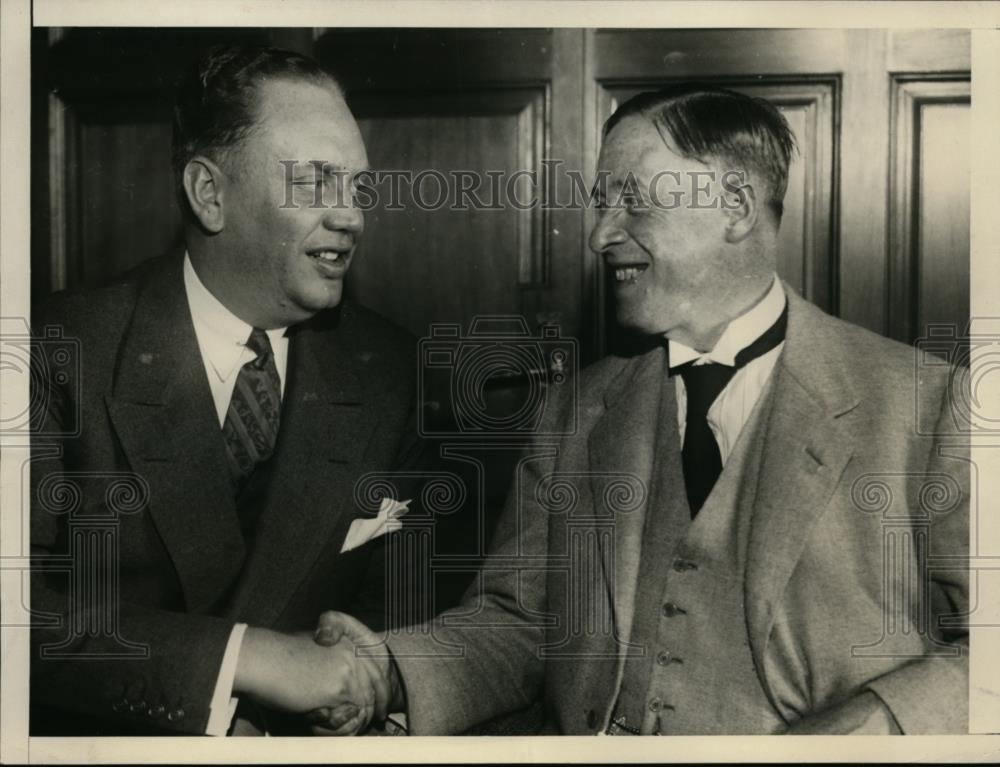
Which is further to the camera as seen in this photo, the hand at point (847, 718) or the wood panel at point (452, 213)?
the wood panel at point (452, 213)

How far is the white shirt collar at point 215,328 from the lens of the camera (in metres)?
2.47

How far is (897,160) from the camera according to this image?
2520mm

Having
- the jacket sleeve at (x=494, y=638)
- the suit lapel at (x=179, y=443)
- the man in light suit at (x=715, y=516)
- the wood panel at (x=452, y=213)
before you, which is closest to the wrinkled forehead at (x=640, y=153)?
the man in light suit at (x=715, y=516)

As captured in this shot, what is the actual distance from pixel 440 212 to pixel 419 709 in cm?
105

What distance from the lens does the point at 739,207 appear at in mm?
2439

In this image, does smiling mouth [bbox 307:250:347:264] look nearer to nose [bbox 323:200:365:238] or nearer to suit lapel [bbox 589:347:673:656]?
nose [bbox 323:200:365:238]

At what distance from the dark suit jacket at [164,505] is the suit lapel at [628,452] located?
1.40 feet

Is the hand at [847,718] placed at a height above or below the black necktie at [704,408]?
below

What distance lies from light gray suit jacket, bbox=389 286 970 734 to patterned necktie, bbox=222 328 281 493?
19.1 inches

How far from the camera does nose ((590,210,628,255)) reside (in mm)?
2469

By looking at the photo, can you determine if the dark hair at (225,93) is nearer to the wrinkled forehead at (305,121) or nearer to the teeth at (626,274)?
the wrinkled forehead at (305,121)

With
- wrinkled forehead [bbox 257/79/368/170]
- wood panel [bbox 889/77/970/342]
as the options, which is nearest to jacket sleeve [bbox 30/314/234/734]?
wrinkled forehead [bbox 257/79/368/170]

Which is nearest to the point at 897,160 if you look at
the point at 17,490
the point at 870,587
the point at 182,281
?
the point at 870,587

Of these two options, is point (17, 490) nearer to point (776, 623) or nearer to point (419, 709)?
point (419, 709)
